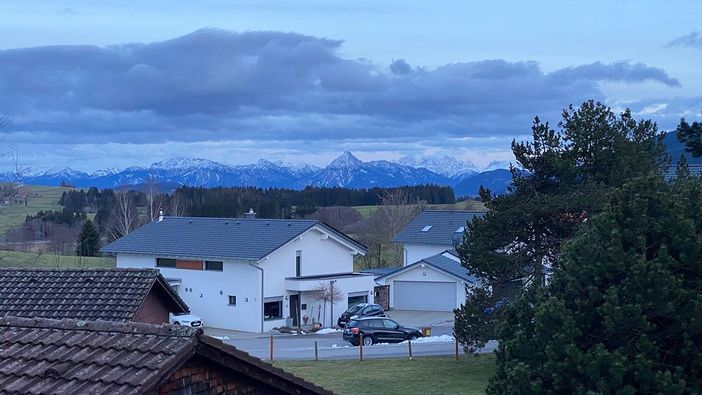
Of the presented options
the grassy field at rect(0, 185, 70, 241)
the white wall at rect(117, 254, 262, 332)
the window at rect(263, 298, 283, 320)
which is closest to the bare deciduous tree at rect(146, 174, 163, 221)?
the grassy field at rect(0, 185, 70, 241)

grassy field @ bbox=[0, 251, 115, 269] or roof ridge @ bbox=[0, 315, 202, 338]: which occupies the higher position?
grassy field @ bbox=[0, 251, 115, 269]

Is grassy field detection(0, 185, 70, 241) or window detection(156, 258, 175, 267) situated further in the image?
grassy field detection(0, 185, 70, 241)

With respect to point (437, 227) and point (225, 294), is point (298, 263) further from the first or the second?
point (437, 227)

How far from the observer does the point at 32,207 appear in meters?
122

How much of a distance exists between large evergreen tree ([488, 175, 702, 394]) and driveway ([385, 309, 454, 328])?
30.6 m

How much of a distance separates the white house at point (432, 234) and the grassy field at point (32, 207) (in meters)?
47.4

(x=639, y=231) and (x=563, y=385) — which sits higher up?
(x=639, y=231)

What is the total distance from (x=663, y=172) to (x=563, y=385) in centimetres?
1440

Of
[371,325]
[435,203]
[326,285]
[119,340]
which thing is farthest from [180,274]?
[435,203]

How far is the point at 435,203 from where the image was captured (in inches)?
5148

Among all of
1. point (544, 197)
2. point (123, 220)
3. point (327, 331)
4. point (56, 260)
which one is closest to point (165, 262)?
point (327, 331)

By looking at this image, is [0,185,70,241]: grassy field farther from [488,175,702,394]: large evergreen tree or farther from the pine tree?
[488,175,702,394]: large evergreen tree

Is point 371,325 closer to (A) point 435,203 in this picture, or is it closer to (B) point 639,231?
(B) point 639,231

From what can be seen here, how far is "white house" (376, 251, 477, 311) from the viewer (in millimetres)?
50281
